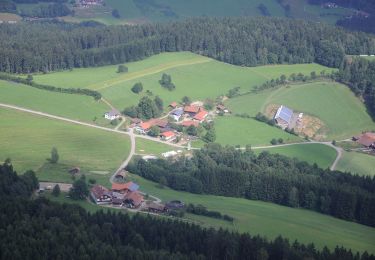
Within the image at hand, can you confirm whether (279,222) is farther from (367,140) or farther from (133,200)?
(367,140)

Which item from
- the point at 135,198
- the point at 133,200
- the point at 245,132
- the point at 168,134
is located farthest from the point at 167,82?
the point at 133,200

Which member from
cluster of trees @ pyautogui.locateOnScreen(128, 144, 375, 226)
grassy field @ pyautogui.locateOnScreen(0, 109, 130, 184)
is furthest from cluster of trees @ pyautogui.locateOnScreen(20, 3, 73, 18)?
cluster of trees @ pyautogui.locateOnScreen(128, 144, 375, 226)

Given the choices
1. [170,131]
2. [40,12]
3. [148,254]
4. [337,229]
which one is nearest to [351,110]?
[170,131]

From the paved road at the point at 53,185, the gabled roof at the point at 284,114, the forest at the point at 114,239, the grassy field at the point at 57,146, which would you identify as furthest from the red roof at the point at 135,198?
the gabled roof at the point at 284,114

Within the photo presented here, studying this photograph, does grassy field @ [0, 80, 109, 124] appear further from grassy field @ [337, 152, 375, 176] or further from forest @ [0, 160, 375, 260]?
forest @ [0, 160, 375, 260]

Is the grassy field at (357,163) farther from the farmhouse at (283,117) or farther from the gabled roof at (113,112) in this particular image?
the gabled roof at (113,112)
